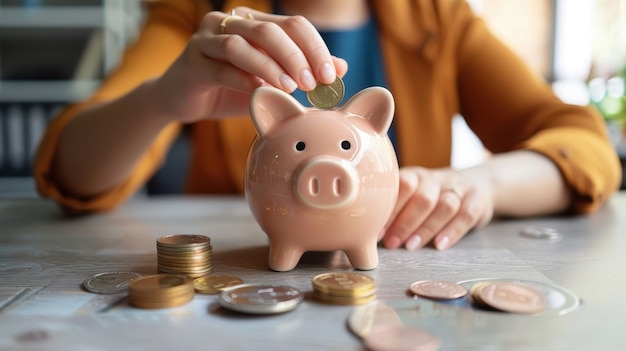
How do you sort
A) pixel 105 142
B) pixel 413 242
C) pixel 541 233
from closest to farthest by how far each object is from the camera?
pixel 413 242, pixel 541 233, pixel 105 142

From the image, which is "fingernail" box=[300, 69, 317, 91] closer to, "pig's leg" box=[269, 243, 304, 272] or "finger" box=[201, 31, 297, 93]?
"finger" box=[201, 31, 297, 93]

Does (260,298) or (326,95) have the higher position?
(326,95)

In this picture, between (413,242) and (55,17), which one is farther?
(55,17)

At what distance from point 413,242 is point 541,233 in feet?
0.77

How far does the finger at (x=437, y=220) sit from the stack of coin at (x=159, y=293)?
0.32m

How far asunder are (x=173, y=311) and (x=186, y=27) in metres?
0.96

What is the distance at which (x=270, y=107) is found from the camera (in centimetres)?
61

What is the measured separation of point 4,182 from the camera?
2.31 meters

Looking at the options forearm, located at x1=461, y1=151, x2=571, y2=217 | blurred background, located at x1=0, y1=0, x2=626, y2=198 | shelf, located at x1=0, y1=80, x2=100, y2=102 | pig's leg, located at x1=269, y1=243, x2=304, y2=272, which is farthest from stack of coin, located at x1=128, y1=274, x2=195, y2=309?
shelf, located at x1=0, y1=80, x2=100, y2=102

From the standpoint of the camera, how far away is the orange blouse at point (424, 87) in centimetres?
117

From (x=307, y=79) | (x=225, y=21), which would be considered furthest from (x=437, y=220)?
(x=225, y=21)

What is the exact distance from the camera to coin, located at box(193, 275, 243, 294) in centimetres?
55

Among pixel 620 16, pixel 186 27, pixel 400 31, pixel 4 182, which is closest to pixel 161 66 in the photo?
pixel 186 27

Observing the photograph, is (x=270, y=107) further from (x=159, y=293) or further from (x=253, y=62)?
(x=159, y=293)
